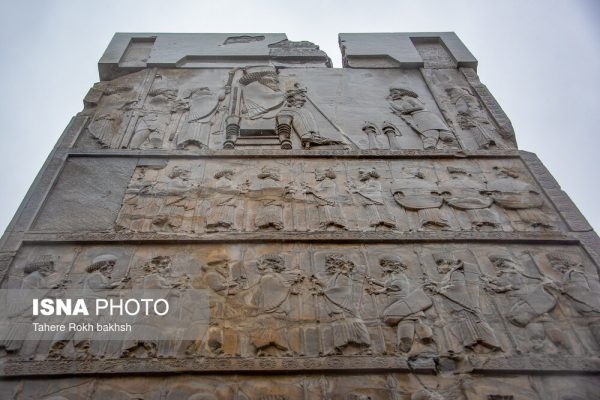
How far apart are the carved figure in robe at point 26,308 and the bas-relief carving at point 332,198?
101 centimetres

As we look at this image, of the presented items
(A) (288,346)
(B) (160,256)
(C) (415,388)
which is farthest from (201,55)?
(C) (415,388)

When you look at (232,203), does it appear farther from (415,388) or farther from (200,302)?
(415,388)

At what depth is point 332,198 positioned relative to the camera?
23.1 ft

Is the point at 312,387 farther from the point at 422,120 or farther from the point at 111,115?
the point at 111,115

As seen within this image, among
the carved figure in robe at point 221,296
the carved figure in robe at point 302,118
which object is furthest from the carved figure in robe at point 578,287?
the carved figure in robe at point 302,118

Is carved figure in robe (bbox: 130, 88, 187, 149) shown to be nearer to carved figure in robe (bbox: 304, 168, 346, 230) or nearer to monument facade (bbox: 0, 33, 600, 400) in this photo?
monument facade (bbox: 0, 33, 600, 400)

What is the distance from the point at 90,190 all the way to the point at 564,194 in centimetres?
618

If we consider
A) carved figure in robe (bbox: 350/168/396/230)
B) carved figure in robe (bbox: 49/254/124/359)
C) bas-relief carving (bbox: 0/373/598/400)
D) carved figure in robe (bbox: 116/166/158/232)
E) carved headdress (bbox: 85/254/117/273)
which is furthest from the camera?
carved figure in robe (bbox: 350/168/396/230)

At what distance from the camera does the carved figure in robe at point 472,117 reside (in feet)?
27.8

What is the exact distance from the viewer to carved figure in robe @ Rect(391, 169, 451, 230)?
21.8ft

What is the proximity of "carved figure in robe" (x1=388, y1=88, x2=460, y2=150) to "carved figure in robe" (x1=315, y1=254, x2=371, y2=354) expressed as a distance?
10.2 ft

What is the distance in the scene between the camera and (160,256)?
6.07 m

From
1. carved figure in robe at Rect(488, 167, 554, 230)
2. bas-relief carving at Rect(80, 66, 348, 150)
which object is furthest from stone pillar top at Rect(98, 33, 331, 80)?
carved figure in robe at Rect(488, 167, 554, 230)

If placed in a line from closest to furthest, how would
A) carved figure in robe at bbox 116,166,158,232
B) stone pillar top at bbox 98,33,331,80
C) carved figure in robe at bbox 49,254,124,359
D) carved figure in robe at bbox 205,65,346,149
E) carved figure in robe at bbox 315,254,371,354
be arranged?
1. carved figure in robe at bbox 49,254,124,359
2. carved figure in robe at bbox 315,254,371,354
3. carved figure in robe at bbox 116,166,158,232
4. carved figure in robe at bbox 205,65,346,149
5. stone pillar top at bbox 98,33,331,80
